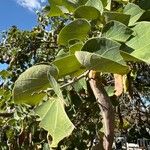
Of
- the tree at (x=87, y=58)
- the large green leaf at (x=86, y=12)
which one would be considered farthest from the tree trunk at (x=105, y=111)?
the large green leaf at (x=86, y=12)

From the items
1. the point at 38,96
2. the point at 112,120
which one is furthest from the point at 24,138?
the point at 112,120

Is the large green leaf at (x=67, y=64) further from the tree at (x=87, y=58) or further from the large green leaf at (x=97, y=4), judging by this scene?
the large green leaf at (x=97, y=4)

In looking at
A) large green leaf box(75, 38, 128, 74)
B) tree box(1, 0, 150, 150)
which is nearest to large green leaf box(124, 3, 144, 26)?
tree box(1, 0, 150, 150)

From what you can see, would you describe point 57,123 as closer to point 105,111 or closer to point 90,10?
point 105,111

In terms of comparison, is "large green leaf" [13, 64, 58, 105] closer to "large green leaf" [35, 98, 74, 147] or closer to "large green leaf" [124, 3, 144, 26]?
"large green leaf" [35, 98, 74, 147]

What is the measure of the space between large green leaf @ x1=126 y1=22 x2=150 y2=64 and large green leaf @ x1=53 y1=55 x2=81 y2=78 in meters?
0.09

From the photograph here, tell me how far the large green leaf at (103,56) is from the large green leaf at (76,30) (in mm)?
59

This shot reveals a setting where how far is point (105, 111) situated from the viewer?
27.0 inches

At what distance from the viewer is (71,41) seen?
691 millimetres

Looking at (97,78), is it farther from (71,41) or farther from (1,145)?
(1,145)

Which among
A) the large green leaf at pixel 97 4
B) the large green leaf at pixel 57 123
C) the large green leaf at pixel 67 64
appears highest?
the large green leaf at pixel 97 4

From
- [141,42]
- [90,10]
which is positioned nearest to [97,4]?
[90,10]

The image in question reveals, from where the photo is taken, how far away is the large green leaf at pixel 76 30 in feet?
2.19

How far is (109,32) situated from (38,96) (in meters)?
0.21
